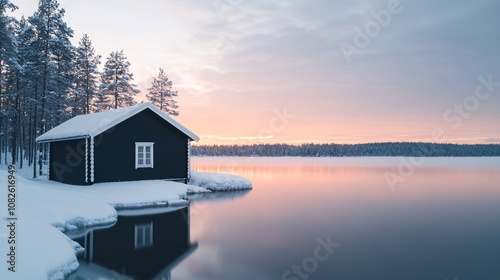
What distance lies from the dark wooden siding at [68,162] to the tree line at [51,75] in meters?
3.61

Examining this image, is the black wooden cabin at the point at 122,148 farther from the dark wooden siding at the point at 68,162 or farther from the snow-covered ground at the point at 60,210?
the snow-covered ground at the point at 60,210

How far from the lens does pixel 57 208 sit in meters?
14.0

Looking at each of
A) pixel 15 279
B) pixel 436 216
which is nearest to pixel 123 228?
pixel 15 279

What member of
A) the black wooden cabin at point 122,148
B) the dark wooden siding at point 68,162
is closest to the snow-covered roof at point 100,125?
the black wooden cabin at point 122,148

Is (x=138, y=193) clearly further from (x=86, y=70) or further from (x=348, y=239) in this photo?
(x=86, y=70)

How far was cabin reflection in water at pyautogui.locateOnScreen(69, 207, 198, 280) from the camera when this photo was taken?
345 inches

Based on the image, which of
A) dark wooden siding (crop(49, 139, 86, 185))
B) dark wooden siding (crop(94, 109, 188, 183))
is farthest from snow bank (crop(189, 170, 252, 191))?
dark wooden siding (crop(49, 139, 86, 185))

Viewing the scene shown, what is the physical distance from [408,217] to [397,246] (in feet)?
20.9

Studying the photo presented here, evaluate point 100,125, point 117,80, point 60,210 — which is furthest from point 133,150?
point 117,80

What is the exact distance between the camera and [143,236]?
41.5 ft

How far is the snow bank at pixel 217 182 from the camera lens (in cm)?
2806

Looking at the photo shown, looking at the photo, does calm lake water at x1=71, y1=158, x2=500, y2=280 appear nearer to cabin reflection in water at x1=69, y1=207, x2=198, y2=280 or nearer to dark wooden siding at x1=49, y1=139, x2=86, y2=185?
cabin reflection in water at x1=69, y1=207, x2=198, y2=280

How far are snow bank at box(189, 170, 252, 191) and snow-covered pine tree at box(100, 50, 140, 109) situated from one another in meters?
19.8

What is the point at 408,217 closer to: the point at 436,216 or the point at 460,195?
the point at 436,216
